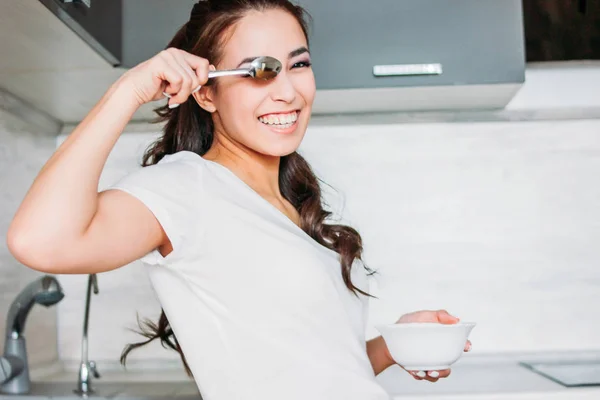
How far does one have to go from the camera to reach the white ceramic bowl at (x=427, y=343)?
3.03 ft

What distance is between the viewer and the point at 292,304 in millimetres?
903

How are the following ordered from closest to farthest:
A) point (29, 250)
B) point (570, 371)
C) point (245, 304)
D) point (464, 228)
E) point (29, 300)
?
point (29, 250) → point (245, 304) → point (29, 300) → point (570, 371) → point (464, 228)

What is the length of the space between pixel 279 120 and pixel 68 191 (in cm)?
47

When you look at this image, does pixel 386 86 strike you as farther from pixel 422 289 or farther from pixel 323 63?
pixel 422 289

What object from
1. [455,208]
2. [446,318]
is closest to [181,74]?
[446,318]

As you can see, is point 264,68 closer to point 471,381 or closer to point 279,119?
point 279,119

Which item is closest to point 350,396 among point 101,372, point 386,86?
point 386,86

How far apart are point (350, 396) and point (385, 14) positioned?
1.07m

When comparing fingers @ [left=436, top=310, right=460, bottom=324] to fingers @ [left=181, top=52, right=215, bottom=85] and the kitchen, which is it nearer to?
fingers @ [left=181, top=52, right=215, bottom=85]

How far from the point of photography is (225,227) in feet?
2.89

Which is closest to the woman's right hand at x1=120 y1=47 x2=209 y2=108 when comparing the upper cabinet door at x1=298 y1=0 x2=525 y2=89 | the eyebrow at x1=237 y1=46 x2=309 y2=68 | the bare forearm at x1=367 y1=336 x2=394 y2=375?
the eyebrow at x1=237 y1=46 x2=309 y2=68

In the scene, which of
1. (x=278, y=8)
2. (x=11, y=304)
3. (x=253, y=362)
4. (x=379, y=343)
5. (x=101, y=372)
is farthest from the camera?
(x=101, y=372)

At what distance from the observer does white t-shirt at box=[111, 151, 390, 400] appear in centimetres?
87

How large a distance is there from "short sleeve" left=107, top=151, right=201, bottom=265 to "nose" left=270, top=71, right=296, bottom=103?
0.78ft
